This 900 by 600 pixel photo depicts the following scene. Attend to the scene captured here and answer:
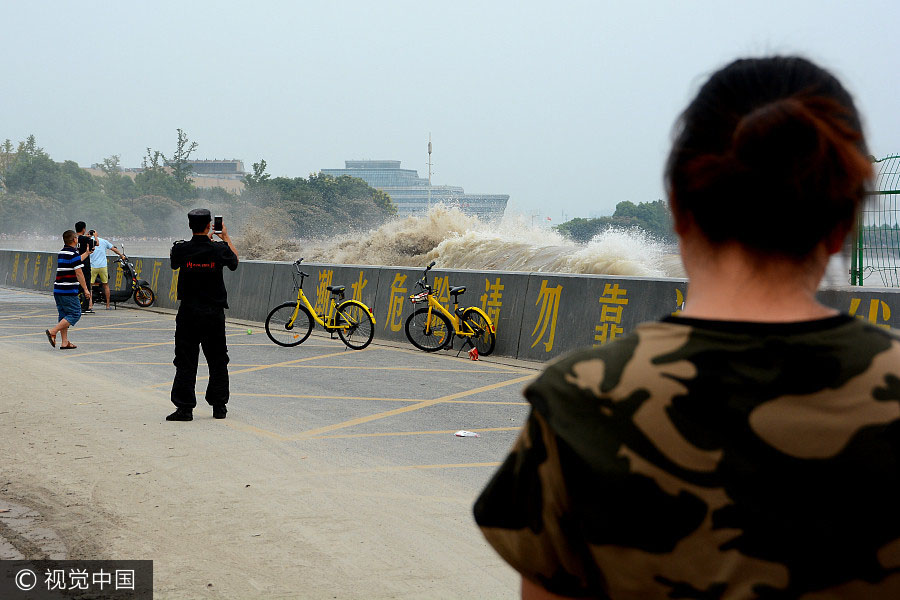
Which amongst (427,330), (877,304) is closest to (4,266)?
(427,330)

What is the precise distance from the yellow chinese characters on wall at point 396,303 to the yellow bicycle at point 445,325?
33.5 inches

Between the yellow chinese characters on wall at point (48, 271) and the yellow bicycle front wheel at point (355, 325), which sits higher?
the yellow bicycle front wheel at point (355, 325)

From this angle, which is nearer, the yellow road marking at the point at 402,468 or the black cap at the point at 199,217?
the yellow road marking at the point at 402,468

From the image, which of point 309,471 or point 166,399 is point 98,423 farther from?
point 309,471

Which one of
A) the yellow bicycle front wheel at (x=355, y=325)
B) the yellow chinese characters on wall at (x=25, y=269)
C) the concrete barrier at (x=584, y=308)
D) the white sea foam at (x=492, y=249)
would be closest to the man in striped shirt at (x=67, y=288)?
the yellow bicycle front wheel at (x=355, y=325)

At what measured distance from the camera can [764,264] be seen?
128cm

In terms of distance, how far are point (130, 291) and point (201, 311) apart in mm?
14249

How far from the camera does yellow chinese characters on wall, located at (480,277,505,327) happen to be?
13.9m

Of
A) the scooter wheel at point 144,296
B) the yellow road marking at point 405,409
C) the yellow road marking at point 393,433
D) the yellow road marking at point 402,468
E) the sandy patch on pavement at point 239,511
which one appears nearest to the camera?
the sandy patch on pavement at point 239,511

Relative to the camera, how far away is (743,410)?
120cm

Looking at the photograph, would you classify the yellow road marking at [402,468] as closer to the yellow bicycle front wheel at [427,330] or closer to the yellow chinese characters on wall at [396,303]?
the yellow bicycle front wheel at [427,330]

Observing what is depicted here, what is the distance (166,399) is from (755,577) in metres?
8.79

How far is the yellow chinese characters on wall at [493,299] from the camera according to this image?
13898 mm

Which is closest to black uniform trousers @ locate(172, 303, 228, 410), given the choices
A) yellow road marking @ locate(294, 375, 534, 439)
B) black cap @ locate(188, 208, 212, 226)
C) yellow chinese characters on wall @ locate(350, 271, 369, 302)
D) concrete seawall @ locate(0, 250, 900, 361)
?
black cap @ locate(188, 208, 212, 226)
